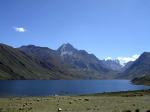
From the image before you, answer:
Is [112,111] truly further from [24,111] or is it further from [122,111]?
[24,111]

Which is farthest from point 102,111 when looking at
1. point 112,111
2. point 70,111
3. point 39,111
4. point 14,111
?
point 14,111

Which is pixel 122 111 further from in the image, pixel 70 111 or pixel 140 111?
pixel 70 111

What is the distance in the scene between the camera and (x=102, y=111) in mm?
36312

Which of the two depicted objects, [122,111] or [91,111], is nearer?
[122,111]

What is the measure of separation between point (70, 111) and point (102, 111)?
14.2 feet

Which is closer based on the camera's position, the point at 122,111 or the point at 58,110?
the point at 122,111

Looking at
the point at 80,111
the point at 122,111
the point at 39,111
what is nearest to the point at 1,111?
the point at 39,111

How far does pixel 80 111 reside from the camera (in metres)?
37.0

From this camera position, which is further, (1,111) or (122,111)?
(1,111)

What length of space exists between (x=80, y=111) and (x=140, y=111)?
7.84m

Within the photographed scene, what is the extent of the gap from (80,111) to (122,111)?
19.1ft

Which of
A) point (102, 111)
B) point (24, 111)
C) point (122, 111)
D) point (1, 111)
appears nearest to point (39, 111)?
point (24, 111)

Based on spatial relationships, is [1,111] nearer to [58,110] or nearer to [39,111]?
[39,111]

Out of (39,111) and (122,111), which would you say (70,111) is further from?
(122,111)
